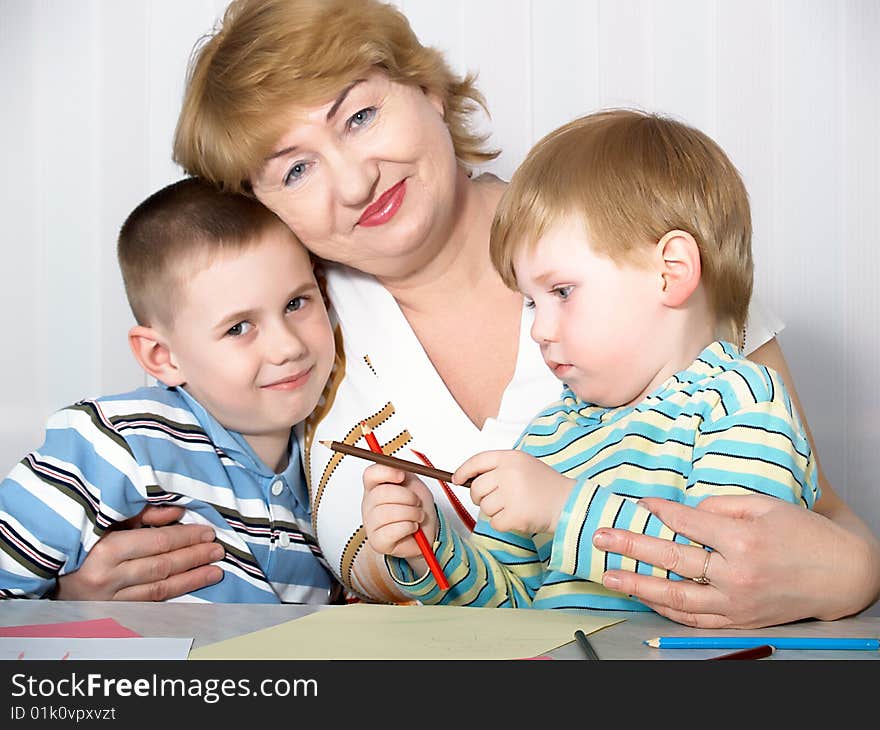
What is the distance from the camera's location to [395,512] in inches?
48.8

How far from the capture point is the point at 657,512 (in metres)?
1.09

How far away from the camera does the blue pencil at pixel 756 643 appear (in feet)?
3.26

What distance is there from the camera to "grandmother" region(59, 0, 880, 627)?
5.08 feet

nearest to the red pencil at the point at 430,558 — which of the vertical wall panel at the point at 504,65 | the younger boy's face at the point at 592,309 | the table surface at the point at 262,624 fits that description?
the table surface at the point at 262,624

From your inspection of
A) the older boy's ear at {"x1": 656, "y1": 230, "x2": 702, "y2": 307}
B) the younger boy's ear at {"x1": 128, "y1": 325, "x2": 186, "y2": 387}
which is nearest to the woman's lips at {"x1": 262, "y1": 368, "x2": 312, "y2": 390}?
the younger boy's ear at {"x1": 128, "y1": 325, "x2": 186, "y2": 387}

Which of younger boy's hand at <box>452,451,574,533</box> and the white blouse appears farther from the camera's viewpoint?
the white blouse

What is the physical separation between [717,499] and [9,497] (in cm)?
92

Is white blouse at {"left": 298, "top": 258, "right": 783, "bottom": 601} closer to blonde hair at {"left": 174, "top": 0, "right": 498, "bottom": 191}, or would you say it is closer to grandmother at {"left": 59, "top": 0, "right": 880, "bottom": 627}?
grandmother at {"left": 59, "top": 0, "right": 880, "bottom": 627}

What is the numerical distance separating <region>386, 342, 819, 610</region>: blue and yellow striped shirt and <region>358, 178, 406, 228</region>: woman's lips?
372 millimetres

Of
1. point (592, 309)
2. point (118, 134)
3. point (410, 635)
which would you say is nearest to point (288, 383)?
point (592, 309)

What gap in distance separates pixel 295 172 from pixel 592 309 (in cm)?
55

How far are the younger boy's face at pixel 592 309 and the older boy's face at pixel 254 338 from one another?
434 millimetres
